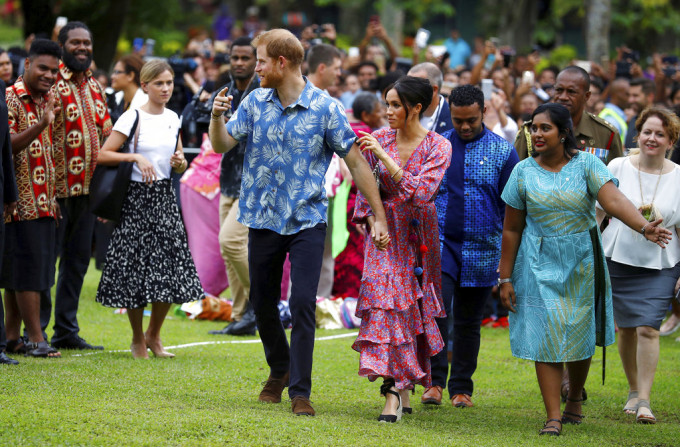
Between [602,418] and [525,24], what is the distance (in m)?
24.5

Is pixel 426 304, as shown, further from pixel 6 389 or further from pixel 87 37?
pixel 87 37

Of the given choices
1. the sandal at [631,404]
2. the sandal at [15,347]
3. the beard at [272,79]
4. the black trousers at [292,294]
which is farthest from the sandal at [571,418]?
the sandal at [15,347]

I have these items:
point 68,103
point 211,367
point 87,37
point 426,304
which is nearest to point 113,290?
point 211,367

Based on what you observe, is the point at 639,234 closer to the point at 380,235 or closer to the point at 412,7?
the point at 380,235

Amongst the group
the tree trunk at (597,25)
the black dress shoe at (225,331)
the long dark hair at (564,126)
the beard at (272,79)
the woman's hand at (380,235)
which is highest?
the tree trunk at (597,25)

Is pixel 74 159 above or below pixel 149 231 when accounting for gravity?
above

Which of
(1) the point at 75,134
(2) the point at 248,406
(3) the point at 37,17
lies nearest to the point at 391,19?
(3) the point at 37,17

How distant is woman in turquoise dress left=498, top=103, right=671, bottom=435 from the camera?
21.6ft

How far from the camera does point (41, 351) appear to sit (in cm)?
824

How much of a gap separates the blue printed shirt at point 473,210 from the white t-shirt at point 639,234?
762mm

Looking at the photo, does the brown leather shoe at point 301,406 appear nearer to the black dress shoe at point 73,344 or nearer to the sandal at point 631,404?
the sandal at point 631,404

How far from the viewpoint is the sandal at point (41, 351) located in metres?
8.23

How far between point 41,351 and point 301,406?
274 cm

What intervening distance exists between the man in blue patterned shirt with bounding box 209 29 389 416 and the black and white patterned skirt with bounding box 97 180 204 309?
6.12ft
